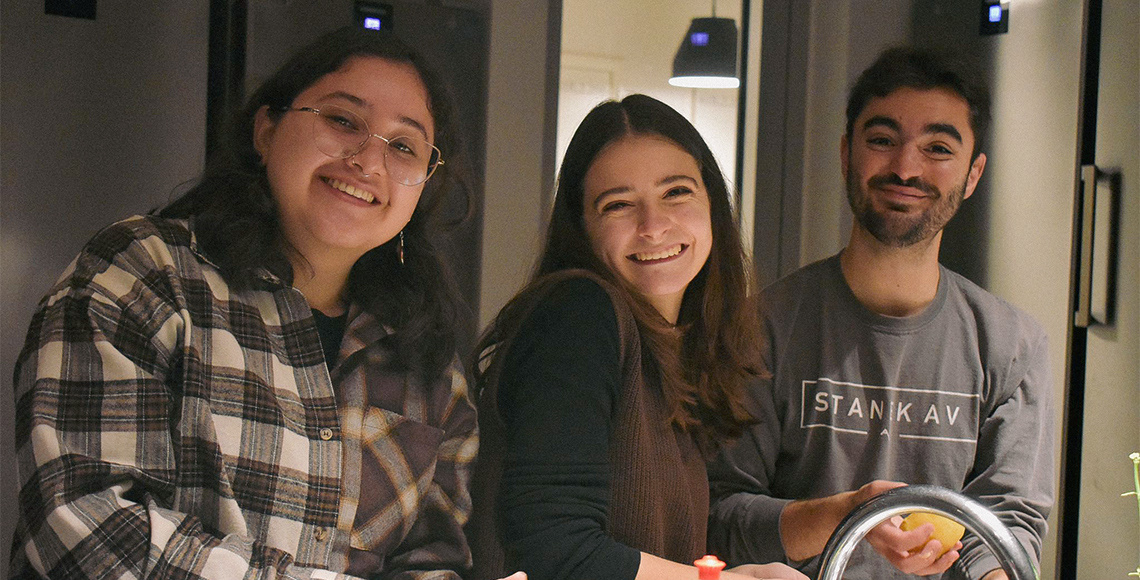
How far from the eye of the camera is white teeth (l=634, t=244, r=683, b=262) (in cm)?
120

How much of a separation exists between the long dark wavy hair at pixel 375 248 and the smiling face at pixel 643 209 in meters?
0.16

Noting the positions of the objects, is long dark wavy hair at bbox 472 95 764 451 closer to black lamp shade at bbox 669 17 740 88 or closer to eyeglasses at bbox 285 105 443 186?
black lamp shade at bbox 669 17 740 88

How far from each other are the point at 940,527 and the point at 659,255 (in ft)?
1.67

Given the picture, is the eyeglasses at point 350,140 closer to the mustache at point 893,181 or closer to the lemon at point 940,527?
the mustache at point 893,181

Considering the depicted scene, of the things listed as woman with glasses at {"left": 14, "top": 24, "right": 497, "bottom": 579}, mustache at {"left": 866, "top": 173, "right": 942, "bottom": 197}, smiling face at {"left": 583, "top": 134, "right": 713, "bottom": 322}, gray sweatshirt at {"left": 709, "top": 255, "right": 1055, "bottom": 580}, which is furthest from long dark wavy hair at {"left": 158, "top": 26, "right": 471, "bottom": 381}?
mustache at {"left": 866, "top": 173, "right": 942, "bottom": 197}

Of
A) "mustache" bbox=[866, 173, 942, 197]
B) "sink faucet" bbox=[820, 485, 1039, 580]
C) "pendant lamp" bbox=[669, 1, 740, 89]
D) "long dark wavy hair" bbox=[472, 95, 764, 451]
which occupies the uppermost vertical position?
"pendant lamp" bbox=[669, 1, 740, 89]

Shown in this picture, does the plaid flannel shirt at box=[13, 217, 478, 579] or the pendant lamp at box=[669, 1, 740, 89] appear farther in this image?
the pendant lamp at box=[669, 1, 740, 89]

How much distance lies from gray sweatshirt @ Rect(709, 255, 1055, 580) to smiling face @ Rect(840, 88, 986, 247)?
9 centimetres

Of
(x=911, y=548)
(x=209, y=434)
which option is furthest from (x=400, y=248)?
(x=911, y=548)

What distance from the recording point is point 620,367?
1152mm

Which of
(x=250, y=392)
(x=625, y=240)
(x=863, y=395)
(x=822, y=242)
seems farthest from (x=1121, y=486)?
(x=250, y=392)

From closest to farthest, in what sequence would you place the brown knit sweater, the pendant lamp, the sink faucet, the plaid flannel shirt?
1. the plaid flannel shirt
2. the sink faucet
3. the brown knit sweater
4. the pendant lamp

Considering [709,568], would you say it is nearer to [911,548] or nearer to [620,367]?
[620,367]

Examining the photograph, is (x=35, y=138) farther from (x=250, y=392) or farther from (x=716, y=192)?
(x=716, y=192)
